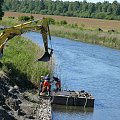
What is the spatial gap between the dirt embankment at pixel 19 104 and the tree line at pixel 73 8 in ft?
322

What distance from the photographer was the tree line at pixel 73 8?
135 metres

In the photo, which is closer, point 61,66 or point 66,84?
point 66,84

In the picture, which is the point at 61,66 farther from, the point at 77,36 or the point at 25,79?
the point at 77,36

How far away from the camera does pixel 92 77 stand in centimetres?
4016

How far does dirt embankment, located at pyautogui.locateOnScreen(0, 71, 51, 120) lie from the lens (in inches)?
838

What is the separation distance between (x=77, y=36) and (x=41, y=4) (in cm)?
9149

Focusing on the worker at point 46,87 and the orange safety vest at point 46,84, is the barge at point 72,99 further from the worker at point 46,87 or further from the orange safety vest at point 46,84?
the orange safety vest at point 46,84

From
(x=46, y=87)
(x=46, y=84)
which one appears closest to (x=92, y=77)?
(x=46, y=87)

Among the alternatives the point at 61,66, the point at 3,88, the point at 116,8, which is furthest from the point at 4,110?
the point at 116,8

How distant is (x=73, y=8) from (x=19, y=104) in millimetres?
133796

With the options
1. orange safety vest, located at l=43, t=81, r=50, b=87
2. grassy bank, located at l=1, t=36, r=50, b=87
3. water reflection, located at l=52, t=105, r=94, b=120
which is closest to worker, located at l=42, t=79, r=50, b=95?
orange safety vest, located at l=43, t=81, r=50, b=87

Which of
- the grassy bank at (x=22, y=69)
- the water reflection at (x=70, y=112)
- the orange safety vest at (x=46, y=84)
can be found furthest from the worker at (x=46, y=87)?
the grassy bank at (x=22, y=69)

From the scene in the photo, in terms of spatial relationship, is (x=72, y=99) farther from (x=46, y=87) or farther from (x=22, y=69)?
(x=22, y=69)

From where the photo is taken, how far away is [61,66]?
4366cm
